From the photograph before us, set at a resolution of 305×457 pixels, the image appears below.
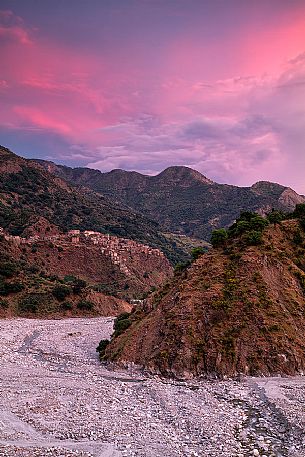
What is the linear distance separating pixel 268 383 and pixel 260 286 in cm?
988

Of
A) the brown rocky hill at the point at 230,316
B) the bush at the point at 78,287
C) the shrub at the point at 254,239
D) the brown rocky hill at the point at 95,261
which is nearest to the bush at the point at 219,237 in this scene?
the brown rocky hill at the point at 230,316

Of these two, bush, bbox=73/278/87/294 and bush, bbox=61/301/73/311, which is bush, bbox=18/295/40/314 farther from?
bush, bbox=73/278/87/294

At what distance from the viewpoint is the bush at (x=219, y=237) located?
45.1 metres

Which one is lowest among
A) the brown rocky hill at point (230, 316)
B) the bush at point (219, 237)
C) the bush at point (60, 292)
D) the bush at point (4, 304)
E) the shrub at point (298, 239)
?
the bush at point (4, 304)

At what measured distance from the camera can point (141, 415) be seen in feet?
84.9

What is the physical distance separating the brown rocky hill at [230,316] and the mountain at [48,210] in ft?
310

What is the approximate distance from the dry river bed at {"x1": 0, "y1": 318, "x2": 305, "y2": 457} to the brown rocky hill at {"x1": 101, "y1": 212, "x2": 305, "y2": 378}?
1.72 metres

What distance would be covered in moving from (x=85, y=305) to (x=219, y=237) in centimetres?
5020

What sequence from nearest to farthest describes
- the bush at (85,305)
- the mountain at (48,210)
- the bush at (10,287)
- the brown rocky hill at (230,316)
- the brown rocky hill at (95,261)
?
the brown rocky hill at (230,316)
the bush at (10,287)
the bush at (85,305)
the brown rocky hill at (95,261)
the mountain at (48,210)

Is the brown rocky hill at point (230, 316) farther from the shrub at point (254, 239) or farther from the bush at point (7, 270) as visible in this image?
the bush at point (7, 270)

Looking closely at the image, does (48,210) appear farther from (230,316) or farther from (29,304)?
(230,316)

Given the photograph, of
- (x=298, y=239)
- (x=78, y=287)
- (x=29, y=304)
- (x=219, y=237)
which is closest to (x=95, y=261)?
(x=78, y=287)

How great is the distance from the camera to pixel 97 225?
16762 centimetres

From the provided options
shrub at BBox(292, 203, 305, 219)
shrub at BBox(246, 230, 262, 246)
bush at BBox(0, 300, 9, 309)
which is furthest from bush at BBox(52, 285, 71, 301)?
shrub at BBox(246, 230, 262, 246)
